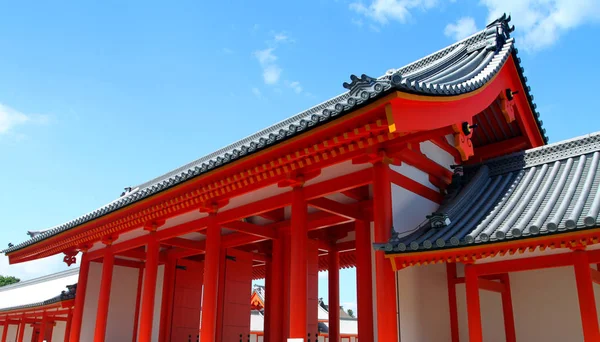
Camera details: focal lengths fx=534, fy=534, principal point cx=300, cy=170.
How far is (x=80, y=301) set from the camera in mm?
15297

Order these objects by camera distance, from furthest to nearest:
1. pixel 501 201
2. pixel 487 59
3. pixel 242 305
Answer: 1. pixel 242 305
2. pixel 487 59
3. pixel 501 201

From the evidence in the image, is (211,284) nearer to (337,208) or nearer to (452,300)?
(337,208)

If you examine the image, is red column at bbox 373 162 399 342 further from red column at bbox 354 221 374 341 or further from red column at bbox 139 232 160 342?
red column at bbox 139 232 160 342

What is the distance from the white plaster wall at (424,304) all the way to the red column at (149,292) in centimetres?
661

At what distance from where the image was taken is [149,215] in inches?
477

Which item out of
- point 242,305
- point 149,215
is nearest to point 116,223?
point 149,215

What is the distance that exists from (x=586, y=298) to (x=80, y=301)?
13250 mm

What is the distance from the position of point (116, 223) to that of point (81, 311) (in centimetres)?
398

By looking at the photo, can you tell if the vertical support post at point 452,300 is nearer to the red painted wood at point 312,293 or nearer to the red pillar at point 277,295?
the red painted wood at point 312,293

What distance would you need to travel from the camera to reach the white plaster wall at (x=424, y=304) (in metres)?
8.34

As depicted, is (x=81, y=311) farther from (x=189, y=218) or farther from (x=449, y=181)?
(x=449, y=181)

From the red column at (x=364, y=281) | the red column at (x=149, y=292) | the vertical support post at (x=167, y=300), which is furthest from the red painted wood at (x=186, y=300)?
the red column at (x=364, y=281)

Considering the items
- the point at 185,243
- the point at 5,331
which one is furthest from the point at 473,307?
the point at 5,331

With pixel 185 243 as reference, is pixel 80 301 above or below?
below
